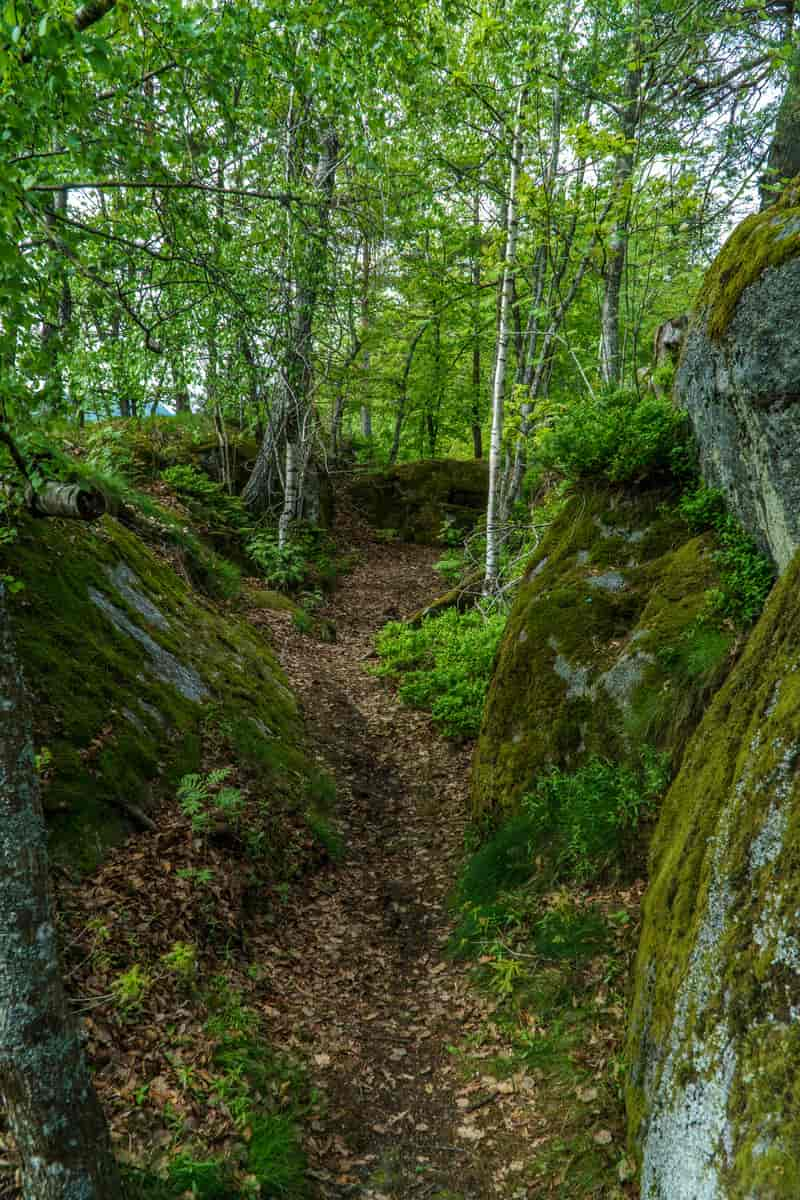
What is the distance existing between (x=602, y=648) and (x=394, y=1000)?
3674 millimetres

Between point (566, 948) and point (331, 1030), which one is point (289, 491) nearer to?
point (331, 1030)

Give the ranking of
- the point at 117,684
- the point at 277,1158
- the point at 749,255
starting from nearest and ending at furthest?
the point at 277,1158 → the point at 749,255 → the point at 117,684

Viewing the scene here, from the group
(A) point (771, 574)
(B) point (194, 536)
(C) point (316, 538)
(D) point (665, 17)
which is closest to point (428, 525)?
(C) point (316, 538)

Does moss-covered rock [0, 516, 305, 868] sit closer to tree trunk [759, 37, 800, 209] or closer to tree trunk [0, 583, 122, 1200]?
tree trunk [0, 583, 122, 1200]

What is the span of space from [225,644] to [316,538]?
26.8 feet

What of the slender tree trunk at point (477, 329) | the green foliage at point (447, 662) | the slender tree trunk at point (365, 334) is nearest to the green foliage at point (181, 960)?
the green foliage at point (447, 662)

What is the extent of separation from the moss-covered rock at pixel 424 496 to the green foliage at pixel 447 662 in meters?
8.22

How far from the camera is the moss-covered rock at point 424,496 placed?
20969 millimetres

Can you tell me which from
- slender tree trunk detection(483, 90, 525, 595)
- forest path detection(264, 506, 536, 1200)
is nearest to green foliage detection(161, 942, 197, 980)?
forest path detection(264, 506, 536, 1200)

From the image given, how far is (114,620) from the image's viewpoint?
284 inches

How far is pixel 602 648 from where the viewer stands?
21.9ft

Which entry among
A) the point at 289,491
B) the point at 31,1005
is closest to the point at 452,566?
the point at 289,491

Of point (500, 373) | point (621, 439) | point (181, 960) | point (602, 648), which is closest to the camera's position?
point (181, 960)

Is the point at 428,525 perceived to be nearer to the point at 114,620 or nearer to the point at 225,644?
the point at 225,644
